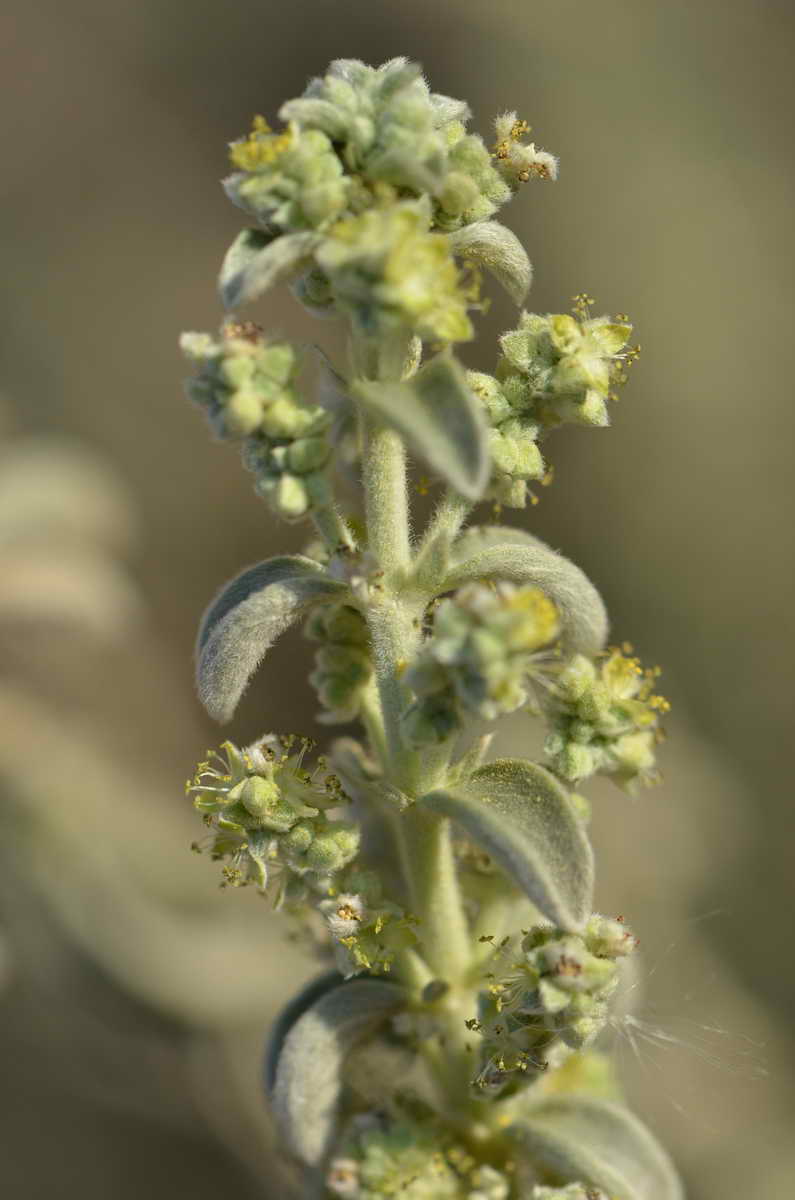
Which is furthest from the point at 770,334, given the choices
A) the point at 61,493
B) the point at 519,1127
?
the point at 519,1127

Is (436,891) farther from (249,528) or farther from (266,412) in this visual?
(249,528)

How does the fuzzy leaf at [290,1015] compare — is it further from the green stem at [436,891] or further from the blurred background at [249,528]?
the blurred background at [249,528]

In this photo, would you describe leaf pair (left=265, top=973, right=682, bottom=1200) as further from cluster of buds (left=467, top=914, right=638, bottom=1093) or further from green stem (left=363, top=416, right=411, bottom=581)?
green stem (left=363, top=416, right=411, bottom=581)

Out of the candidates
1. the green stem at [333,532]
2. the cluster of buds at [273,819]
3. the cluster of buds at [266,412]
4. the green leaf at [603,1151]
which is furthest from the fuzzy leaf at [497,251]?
the green leaf at [603,1151]

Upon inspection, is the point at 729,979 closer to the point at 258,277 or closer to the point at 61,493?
the point at 61,493

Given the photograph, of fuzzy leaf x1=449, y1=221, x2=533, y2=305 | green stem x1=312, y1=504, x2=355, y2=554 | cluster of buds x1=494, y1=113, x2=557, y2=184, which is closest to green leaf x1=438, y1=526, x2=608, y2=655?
green stem x1=312, y1=504, x2=355, y2=554
